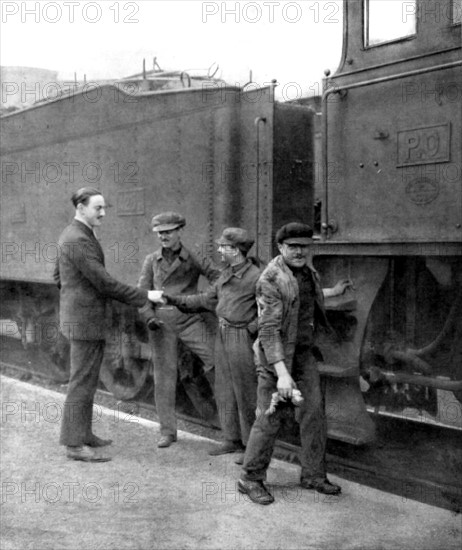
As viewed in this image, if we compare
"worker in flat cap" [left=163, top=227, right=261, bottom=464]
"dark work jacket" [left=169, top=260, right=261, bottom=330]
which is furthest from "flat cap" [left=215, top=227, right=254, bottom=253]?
"dark work jacket" [left=169, top=260, right=261, bottom=330]

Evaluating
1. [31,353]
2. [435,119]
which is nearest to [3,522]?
[435,119]

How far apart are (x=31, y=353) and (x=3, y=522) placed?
605cm

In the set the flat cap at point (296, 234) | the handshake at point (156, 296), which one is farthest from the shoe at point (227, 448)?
the flat cap at point (296, 234)

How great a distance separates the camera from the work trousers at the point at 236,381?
5.62 m

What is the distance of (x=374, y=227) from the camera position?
17.9 ft

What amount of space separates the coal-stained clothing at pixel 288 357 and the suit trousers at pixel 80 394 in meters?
1.49

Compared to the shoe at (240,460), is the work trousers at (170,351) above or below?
above

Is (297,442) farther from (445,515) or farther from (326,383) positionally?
(445,515)

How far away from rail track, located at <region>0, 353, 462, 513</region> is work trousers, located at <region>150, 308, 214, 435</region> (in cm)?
Result: 61

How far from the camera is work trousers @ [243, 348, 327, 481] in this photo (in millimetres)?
4844

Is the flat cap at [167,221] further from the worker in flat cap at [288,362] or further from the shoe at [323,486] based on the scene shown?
the shoe at [323,486]

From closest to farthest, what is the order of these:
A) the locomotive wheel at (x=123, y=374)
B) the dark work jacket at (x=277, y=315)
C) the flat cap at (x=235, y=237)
A: the dark work jacket at (x=277, y=315)
the flat cap at (x=235, y=237)
the locomotive wheel at (x=123, y=374)

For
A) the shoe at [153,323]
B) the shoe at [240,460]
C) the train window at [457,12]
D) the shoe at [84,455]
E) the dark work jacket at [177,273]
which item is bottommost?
the shoe at [240,460]

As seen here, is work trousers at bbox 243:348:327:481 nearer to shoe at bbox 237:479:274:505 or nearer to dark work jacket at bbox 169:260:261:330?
shoe at bbox 237:479:274:505
